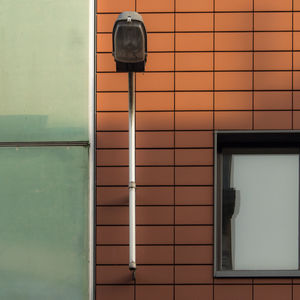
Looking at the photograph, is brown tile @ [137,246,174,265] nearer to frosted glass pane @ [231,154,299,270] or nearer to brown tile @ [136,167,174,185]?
brown tile @ [136,167,174,185]

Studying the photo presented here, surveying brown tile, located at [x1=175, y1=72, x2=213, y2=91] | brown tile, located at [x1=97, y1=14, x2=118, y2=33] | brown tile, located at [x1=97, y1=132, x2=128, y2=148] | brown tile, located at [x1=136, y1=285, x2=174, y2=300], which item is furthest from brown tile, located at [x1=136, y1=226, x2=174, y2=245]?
brown tile, located at [x1=97, y1=14, x2=118, y2=33]

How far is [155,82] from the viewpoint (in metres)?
4.60

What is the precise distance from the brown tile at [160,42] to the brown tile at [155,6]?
0.28 meters

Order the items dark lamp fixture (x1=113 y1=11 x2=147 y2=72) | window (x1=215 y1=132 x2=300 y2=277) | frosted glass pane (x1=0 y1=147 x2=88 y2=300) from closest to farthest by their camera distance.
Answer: dark lamp fixture (x1=113 y1=11 x2=147 y2=72) → frosted glass pane (x1=0 y1=147 x2=88 y2=300) → window (x1=215 y1=132 x2=300 y2=277)

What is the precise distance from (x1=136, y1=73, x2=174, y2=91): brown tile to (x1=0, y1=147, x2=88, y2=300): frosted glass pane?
97 cm

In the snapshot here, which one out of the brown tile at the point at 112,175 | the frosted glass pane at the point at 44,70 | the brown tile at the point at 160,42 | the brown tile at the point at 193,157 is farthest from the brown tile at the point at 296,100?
the frosted glass pane at the point at 44,70

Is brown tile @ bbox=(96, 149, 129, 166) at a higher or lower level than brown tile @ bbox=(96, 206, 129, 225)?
higher

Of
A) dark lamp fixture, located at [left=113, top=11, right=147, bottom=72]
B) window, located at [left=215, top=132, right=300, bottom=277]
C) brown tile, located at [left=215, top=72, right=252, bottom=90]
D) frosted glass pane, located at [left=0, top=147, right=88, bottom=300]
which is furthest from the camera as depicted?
window, located at [left=215, top=132, right=300, bottom=277]

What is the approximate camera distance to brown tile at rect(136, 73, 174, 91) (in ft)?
15.1

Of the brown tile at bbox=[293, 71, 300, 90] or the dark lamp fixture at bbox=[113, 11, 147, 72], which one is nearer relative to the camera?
the dark lamp fixture at bbox=[113, 11, 147, 72]

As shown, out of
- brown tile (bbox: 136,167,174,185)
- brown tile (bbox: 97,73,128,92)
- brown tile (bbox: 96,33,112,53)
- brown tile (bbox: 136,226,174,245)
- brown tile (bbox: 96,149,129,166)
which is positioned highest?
brown tile (bbox: 96,33,112,53)

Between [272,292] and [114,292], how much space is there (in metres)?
1.74

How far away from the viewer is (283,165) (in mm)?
4789

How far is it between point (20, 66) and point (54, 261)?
2.19 m
